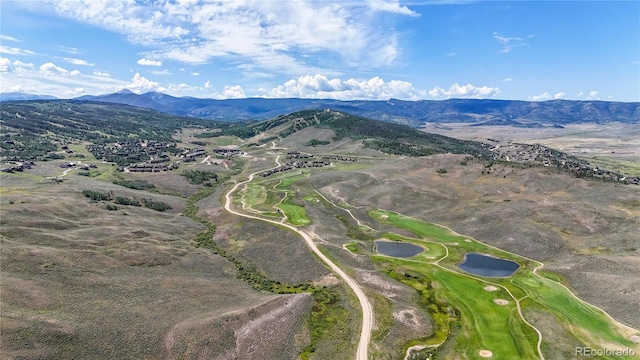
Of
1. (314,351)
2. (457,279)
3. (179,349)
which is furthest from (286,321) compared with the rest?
(457,279)

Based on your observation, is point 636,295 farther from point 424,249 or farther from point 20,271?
point 20,271

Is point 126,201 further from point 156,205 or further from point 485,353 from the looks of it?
point 485,353

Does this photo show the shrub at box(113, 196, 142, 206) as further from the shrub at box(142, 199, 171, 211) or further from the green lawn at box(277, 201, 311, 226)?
the green lawn at box(277, 201, 311, 226)

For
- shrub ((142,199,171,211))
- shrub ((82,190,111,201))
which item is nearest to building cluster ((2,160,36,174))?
shrub ((82,190,111,201))

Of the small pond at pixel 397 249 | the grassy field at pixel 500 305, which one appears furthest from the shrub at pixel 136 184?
the grassy field at pixel 500 305

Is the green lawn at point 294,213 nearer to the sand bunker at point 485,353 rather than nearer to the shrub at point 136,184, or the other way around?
the shrub at point 136,184

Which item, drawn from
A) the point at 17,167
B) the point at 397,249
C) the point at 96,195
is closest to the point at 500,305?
the point at 397,249
